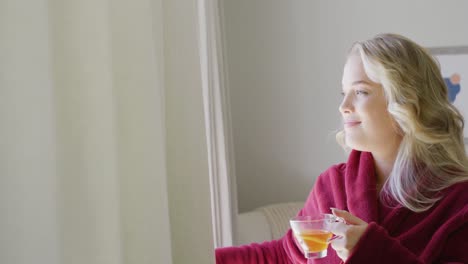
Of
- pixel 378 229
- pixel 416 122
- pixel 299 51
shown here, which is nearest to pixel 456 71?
pixel 299 51

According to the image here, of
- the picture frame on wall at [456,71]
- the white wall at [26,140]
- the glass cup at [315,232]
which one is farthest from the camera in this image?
the picture frame on wall at [456,71]

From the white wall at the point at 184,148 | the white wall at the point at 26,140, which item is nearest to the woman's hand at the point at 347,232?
the white wall at the point at 184,148

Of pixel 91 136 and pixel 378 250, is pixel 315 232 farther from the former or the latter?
pixel 91 136

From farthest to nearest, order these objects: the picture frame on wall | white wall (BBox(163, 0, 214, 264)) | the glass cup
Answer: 1. the picture frame on wall
2. the glass cup
3. white wall (BBox(163, 0, 214, 264))

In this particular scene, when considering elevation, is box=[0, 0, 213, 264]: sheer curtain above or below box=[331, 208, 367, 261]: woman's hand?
above

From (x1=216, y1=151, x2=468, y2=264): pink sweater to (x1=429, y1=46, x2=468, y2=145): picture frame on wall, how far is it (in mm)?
1779

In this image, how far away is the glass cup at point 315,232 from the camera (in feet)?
3.33

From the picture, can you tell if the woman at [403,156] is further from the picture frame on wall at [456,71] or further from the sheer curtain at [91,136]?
the picture frame on wall at [456,71]

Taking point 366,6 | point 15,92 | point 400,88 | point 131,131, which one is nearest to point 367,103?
point 400,88

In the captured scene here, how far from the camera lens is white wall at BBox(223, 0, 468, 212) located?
2869 millimetres

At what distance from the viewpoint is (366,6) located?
113 inches

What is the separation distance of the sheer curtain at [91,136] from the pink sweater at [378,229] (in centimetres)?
52

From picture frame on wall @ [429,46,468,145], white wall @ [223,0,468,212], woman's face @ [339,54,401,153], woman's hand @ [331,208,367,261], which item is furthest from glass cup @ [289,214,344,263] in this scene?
picture frame on wall @ [429,46,468,145]

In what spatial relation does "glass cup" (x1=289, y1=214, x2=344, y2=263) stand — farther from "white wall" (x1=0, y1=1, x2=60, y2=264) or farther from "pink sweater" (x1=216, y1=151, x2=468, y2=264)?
"white wall" (x1=0, y1=1, x2=60, y2=264)
